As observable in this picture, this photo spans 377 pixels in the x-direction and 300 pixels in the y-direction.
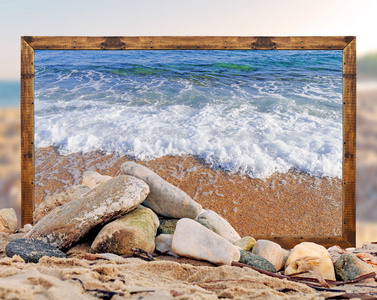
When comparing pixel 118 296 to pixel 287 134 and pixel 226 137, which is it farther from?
pixel 287 134

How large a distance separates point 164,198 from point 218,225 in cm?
73

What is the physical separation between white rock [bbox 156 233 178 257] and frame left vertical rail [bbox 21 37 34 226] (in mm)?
2077

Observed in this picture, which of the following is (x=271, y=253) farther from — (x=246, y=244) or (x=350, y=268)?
(x=350, y=268)

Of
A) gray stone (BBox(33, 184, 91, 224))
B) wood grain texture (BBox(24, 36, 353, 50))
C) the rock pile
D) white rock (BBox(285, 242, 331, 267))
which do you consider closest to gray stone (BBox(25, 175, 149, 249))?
the rock pile

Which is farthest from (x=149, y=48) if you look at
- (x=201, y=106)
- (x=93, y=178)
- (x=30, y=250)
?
(x=30, y=250)

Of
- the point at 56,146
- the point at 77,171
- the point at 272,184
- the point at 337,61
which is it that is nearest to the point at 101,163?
the point at 77,171

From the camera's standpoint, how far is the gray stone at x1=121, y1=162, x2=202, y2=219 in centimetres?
395

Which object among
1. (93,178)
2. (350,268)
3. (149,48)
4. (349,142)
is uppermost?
(149,48)

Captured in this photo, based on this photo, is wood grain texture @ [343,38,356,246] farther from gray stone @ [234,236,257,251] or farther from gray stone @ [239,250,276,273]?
gray stone @ [239,250,276,273]

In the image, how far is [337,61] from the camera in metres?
4.80

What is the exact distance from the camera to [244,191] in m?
4.50

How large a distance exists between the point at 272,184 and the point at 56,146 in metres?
2.99

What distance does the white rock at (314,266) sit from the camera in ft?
10.8

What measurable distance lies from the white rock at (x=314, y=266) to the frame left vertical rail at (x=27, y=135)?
346 centimetres
